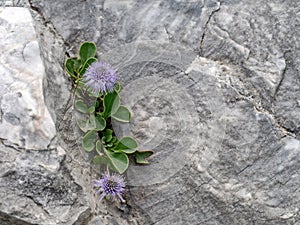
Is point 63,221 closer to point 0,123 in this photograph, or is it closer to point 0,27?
point 0,123

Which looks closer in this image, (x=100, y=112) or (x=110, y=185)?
(x=110, y=185)

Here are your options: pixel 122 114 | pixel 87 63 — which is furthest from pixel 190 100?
pixel 87 63

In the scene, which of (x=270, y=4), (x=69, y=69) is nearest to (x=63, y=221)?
(x=69, y=69)

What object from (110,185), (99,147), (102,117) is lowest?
(110,185)

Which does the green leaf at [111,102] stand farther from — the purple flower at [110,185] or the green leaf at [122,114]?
the purple flower at [110,185]

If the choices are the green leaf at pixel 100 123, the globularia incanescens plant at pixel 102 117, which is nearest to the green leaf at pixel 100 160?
the globularia incanescens plant at pixel 102 117

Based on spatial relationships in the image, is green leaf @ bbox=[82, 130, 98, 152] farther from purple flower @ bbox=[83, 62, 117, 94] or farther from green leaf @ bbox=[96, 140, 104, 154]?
purple flower @ bbox=[83, 62, 117, 94]

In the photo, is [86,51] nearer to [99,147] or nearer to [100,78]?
[100,78]
